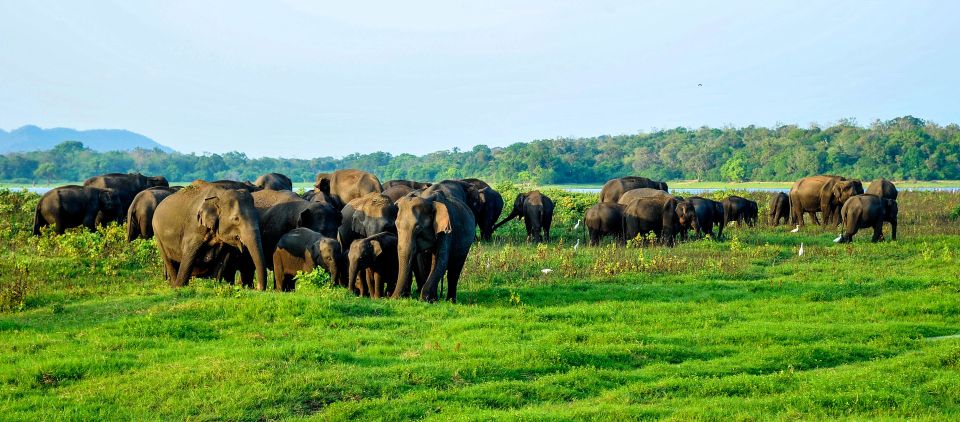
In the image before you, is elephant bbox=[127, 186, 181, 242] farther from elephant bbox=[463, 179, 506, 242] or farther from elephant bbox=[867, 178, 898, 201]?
elephant bbox=[867, 178, 898, 201]

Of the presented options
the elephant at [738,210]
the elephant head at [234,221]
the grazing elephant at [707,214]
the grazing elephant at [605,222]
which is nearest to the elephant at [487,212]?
the grazing elephant at [605,222]

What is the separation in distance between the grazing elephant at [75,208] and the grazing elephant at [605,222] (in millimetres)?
13467

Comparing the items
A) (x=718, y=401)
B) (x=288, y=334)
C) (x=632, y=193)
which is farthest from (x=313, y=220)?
(x=632, y=193)

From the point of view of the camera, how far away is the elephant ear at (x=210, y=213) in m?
17.2

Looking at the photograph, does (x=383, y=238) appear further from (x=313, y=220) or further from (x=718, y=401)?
(x=718, y=401)

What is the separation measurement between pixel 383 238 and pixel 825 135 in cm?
9137

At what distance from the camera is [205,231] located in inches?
689

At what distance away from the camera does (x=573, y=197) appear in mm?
36938

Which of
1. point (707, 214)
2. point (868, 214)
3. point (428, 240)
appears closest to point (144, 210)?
point (428, 240)

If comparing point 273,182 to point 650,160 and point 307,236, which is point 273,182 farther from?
point 650,160

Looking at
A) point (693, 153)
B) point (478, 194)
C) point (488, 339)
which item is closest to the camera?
point (488, 339)

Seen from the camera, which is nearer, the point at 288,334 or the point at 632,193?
the point at 288,334

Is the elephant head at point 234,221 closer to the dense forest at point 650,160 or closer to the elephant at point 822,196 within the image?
the elephant at point 822,196

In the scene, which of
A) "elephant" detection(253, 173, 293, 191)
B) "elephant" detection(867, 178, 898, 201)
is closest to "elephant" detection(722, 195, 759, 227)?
"elephant" detection(867, 178, 898, 201)
